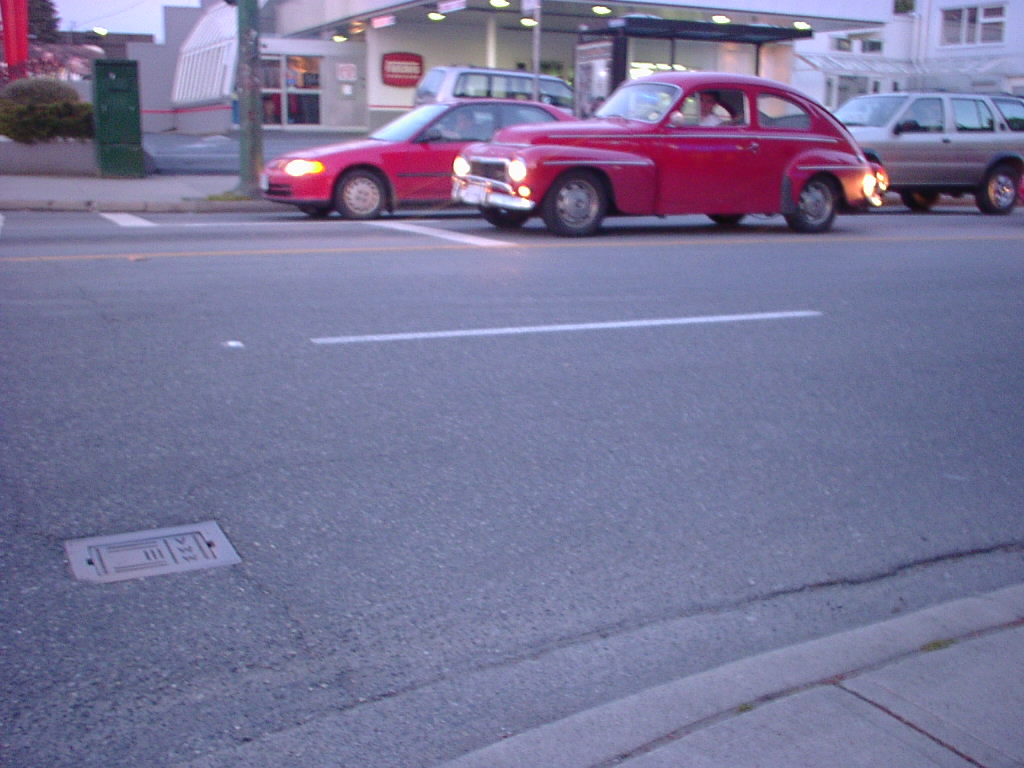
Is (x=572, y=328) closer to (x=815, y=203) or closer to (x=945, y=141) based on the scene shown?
(x=815, y=203)

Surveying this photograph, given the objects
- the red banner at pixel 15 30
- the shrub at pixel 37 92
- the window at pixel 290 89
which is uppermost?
the red banner at pixel 15 30

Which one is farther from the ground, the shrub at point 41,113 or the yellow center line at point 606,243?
the shrub at point 41,113

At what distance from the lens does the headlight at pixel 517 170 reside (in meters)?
12.4

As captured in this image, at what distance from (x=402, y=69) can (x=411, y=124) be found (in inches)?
817

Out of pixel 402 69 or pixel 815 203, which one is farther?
pixel 402 69

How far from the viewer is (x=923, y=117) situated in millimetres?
18047

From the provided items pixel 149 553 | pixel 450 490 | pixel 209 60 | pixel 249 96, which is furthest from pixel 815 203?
pixel 209 60

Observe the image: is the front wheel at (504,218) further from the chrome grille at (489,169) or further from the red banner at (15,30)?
the red banner at (15,30)

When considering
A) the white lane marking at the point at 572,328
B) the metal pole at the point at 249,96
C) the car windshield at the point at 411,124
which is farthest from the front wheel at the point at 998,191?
the white lane marking at the point at 572,328

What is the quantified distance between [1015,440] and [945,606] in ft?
7.59

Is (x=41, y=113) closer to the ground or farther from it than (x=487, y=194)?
farther from it

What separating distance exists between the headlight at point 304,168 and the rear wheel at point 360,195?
339 mm

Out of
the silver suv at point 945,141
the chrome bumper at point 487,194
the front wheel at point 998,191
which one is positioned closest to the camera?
the chrome bumper at point 487,194

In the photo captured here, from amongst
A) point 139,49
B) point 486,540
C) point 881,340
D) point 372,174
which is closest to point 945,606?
point 486,540
